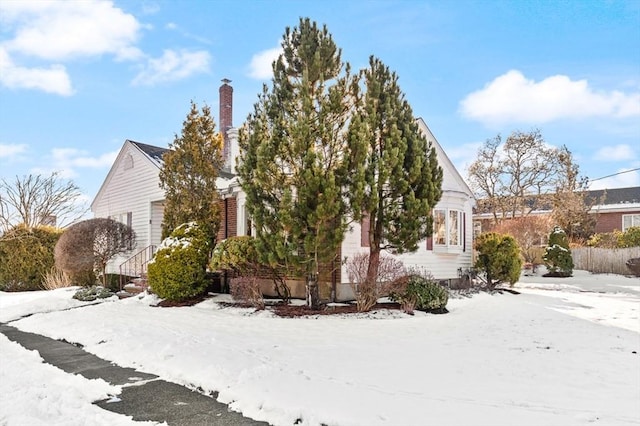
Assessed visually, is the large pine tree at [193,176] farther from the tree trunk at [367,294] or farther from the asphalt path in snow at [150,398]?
the asphalt path in snow at [150,398]

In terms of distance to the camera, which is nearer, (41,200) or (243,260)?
(243,260)

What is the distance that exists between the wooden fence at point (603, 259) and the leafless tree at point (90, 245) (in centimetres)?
2320

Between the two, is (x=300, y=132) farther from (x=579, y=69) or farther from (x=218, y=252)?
(x=579, y=69)

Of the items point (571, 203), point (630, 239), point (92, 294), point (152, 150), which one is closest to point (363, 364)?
point (92, 294)

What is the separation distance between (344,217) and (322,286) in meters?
2.91

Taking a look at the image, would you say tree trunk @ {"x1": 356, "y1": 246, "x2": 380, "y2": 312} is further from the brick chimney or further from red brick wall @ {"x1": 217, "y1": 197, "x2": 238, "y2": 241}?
the brick chimney

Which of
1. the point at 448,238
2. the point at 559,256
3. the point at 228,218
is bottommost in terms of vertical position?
the point at 559,256

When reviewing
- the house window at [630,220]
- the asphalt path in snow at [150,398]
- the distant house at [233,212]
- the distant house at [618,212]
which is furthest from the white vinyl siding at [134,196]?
the house window at [630,220]

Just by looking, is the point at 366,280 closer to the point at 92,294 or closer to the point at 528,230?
the point at 92,294

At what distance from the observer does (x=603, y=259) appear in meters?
24.3

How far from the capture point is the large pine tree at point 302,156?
1038 centimetres

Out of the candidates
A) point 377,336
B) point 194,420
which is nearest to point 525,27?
point 377,336

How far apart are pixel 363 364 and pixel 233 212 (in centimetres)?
1004

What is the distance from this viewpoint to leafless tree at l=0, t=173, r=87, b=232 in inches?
1104
